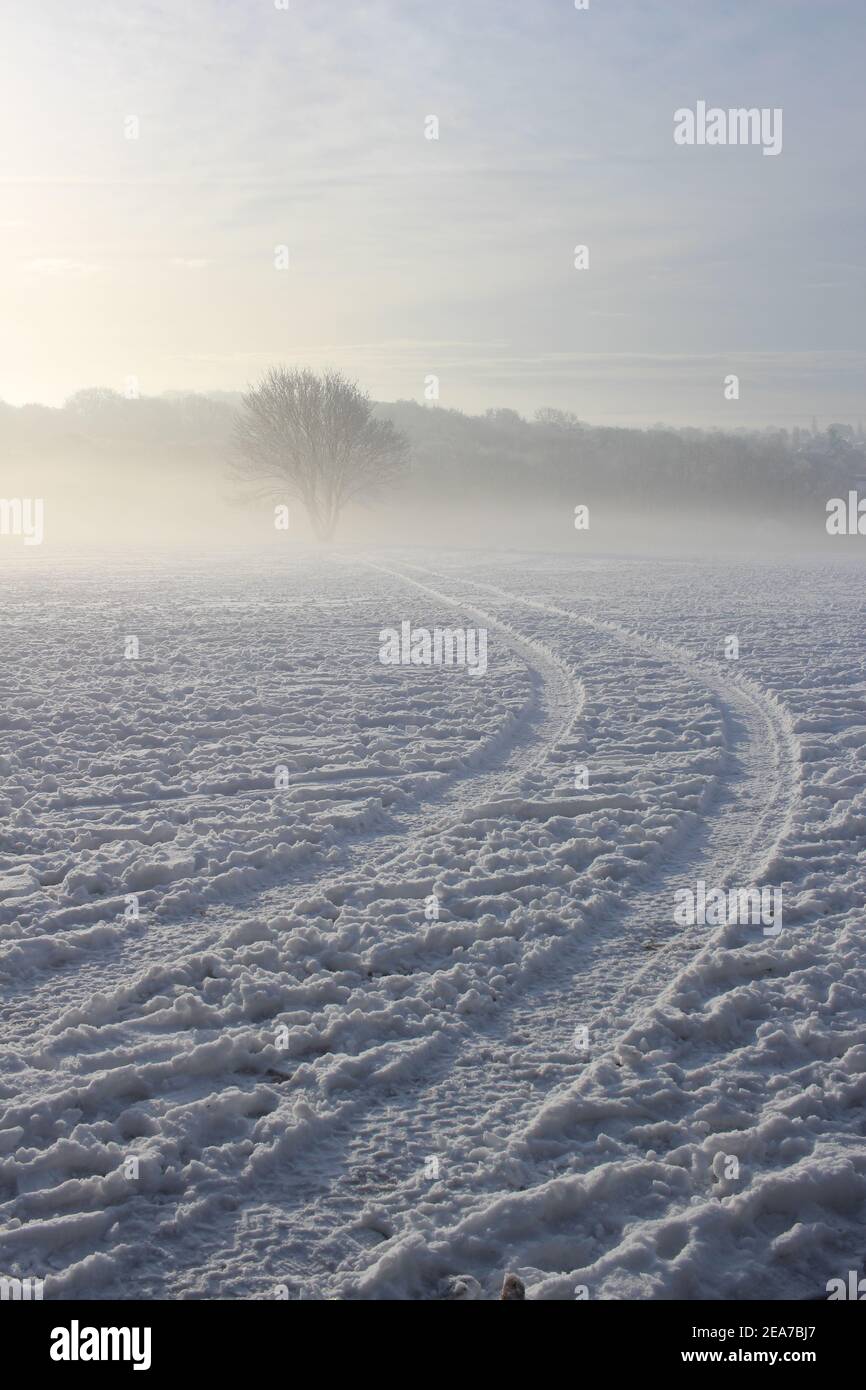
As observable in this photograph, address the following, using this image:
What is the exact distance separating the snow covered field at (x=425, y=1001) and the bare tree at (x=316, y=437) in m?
45.6

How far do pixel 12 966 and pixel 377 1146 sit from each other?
2.48m

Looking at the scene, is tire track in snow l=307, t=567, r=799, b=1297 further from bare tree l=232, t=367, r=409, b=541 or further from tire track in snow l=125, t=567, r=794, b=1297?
bare tree l=232, t=367, r=409, b=541

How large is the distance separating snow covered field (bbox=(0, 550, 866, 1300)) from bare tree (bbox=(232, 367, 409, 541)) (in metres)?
45.6

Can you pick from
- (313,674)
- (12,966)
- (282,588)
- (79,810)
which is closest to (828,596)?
(282,588)

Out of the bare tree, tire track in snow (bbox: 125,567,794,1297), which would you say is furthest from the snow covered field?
the bare tree

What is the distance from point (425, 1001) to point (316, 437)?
53.0m

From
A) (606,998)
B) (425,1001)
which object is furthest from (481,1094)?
(606,998)

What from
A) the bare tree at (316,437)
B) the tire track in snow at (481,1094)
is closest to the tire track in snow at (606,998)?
the tire track in snow at (481,1094)

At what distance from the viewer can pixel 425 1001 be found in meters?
5.28

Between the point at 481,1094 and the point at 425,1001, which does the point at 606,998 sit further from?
the point at 481,1094

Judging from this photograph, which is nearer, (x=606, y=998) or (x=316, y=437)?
(x=606, y=998)

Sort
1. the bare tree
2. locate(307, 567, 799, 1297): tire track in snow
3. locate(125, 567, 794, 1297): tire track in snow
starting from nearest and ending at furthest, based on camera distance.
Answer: locate(307, 567, 799, 1297): tire track in snow < locate(125, 567, 794, 1297): tire track in snow < the bare tree

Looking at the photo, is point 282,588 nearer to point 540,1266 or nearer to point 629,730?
point 629,730

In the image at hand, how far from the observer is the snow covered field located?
3.68m
